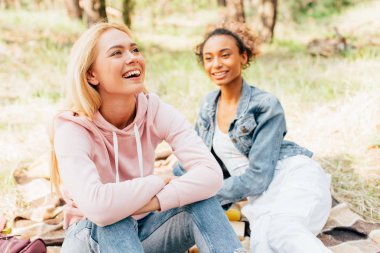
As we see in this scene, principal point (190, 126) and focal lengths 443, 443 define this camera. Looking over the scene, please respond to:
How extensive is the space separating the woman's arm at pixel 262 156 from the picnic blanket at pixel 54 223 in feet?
0.95

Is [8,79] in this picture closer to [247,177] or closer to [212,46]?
[212,46]

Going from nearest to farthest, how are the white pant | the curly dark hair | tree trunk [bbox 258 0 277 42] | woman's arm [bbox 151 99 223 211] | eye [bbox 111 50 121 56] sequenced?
woman's arm [bbox 151 99 223 211] < eye [bbox 111 50 121 56] < the white pant < the curly dark hair < tree trunk [bbox 258 0 277 42]

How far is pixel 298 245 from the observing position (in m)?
2.02

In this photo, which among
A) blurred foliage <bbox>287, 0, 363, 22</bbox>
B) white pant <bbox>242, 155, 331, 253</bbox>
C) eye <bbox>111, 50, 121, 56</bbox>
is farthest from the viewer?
blurred foliage <bbox>287, 0, 363, 22</bbox>

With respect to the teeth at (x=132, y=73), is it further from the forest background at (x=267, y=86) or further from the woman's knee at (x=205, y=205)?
the forest background at (x=267, y=86)

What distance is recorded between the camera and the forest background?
3252 millimetres

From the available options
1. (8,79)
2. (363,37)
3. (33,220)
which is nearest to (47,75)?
(8,79)

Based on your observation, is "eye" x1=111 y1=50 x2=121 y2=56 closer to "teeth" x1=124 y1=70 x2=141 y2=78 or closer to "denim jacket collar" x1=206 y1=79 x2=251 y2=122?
"teeth" x1=124 y1=70 x2=141 y2=78

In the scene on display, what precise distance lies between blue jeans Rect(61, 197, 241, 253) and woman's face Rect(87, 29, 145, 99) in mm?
550

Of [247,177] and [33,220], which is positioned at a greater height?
[247,177]

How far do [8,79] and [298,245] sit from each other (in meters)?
4.09

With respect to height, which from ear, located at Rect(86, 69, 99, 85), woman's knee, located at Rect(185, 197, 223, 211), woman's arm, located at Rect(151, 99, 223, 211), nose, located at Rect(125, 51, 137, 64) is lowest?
woman's knee, located at Rect(185, 197, 223, 211)

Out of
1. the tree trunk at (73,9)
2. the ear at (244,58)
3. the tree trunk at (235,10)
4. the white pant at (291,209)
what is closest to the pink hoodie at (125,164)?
the white pant at (291,209)

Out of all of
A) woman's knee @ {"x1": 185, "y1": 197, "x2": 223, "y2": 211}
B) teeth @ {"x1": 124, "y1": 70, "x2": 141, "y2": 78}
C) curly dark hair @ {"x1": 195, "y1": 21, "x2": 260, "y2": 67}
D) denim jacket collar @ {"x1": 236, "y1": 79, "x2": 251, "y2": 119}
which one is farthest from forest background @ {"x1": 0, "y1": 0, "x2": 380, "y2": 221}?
woman's knee @ {"x1": 185, "y1": 197, "x2": 223, "y2": 211}
